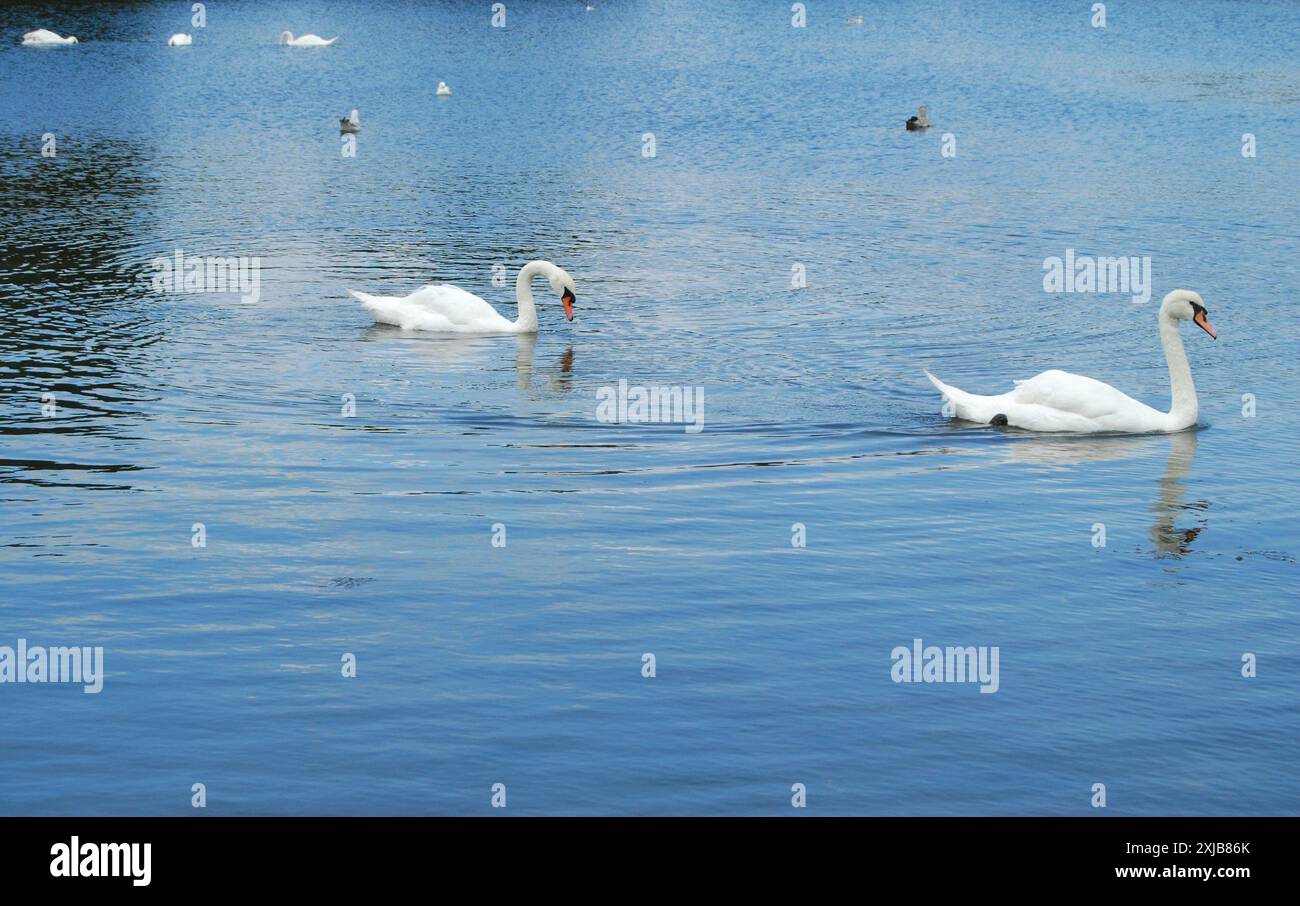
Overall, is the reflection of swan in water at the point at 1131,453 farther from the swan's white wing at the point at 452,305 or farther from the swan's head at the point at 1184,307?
the swan's white wing at the point at 452,305

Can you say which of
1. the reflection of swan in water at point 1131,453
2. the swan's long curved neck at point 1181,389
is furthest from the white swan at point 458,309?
the swan's long curved neck at point 1181,389

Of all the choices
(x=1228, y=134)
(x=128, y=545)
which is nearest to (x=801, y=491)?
(x=128, y=545)

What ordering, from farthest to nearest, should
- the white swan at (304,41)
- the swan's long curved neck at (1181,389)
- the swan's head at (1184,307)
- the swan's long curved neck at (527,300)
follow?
the white swan at (304,41) < the swan's long curved neck at (527,300) < the swan's head at (1184,307) < the swan's long curved neck at (1181,389)

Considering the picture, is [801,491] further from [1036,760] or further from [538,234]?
[538,234]

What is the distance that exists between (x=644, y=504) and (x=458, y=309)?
974 cm

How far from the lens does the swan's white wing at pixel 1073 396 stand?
61.1 feet

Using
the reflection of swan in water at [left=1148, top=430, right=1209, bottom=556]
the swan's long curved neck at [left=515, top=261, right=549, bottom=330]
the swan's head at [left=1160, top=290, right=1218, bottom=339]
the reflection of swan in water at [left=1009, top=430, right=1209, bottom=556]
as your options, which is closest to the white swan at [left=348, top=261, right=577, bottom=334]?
the swan's long curved neck at [left=515, top=261, right=549, bottom=330]

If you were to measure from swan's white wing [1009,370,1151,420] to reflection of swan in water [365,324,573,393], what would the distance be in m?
5.74

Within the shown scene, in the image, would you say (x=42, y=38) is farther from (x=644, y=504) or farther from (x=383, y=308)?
(x=644, y=504)

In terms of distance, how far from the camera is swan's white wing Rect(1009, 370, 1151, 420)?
18625 millimetres

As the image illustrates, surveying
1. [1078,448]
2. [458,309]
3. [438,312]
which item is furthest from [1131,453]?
[438,312]
